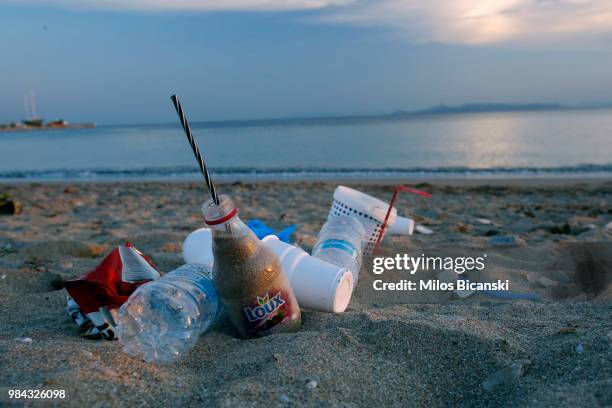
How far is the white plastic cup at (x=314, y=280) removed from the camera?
8.01 ft

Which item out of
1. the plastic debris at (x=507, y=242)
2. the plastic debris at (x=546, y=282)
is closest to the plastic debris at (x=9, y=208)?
the plastic debris at (x=507, y=242)

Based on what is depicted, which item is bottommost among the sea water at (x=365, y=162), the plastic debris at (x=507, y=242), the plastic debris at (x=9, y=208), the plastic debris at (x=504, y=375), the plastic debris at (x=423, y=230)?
the sea water at (x=365, y=162)

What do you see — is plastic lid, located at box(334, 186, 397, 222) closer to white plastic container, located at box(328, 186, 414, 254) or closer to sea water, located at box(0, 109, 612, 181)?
white plastic container, located at box(328, 186, 414, 254)

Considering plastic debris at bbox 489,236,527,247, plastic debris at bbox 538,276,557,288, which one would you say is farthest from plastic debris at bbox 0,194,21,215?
plastic debris at bbox 538,276,557,288

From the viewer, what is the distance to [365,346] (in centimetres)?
205

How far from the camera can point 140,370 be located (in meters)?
1.83

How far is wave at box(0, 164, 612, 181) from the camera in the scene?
11945mm

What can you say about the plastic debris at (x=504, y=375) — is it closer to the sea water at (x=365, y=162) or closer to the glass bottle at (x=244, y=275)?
the glass bottle at (x=244, y=275)

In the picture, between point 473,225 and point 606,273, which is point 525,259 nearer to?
point 606,273

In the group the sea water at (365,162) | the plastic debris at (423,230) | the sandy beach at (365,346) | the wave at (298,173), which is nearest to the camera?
the sandy beach at (365,346)

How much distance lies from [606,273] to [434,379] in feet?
7.49

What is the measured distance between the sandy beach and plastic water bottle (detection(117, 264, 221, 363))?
6 centimetres

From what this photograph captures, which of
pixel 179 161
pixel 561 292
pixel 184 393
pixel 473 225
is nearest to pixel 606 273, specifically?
pixel 561 292

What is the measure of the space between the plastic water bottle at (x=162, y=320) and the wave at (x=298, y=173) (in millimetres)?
10280
